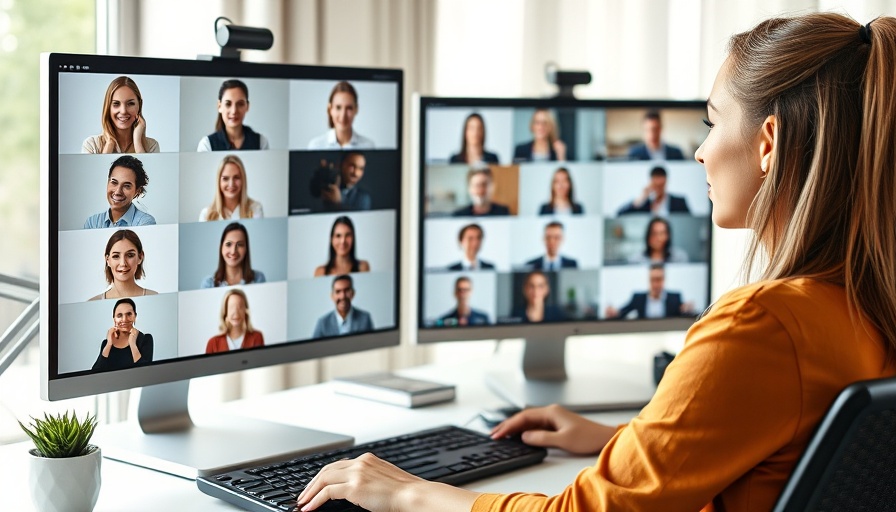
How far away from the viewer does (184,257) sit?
4.59ft

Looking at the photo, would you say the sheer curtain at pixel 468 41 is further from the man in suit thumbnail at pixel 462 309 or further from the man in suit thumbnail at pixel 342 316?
the man in suit thumbnail at pixel 342 316

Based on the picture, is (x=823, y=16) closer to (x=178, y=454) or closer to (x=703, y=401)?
(x=703, y=401)

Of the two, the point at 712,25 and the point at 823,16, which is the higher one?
the point at 712,25

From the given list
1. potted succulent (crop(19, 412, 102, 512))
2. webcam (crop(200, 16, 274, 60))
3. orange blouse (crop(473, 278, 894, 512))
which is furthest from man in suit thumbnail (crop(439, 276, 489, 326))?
orange blouse (crop(473, 278, 894, 512))

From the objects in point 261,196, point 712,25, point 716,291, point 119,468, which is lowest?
point 119,468

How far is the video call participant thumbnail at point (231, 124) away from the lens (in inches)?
55.9

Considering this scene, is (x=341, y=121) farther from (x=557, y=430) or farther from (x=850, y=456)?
(x=850, y=456)

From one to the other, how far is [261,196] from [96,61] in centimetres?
32

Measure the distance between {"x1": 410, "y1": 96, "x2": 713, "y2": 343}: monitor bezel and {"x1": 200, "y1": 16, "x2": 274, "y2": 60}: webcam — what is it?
33cm

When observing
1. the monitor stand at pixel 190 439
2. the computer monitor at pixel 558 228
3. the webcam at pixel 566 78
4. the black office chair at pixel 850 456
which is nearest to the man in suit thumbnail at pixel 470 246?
the computer monitor at pixel 558 228

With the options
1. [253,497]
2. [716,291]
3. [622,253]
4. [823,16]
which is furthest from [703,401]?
[716,291]

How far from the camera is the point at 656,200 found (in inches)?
74.6

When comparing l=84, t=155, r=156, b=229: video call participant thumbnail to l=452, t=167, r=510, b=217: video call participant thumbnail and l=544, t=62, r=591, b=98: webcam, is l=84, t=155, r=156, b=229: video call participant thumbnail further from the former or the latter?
l=544, t=62, r=591, b=98: webcam

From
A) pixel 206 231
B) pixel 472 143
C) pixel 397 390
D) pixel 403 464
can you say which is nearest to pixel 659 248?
pixel 472 143
